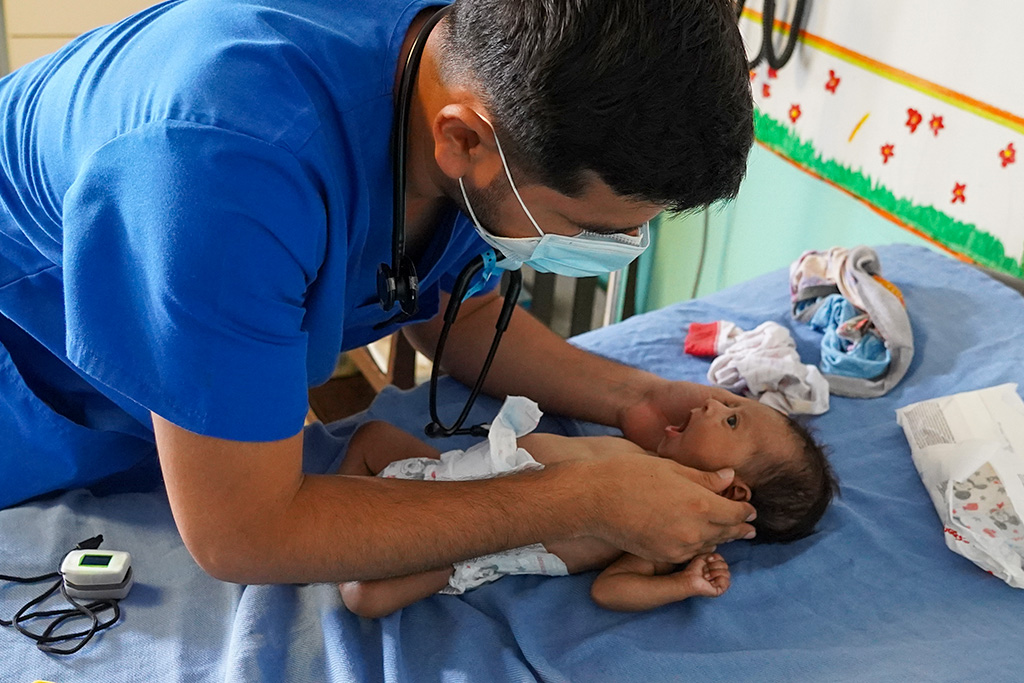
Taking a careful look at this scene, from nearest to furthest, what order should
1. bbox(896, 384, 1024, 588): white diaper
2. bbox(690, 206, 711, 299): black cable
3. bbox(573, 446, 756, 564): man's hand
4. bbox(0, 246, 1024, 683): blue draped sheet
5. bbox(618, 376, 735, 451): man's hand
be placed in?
bbox(0, 246, 1024, 683): blue draped sheet < bbox(573, 446, 756, 564): man's hand < bbox(896, 384, 1024, 588): white diaper < bbox(618, 376, 735, 451): man's hand < bbox(690, 206, 711, 299): black cable

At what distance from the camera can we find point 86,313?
2.98 feet

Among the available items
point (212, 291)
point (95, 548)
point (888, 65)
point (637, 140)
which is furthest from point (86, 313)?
point (888, 65)

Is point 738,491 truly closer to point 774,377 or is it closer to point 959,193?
point 774,377

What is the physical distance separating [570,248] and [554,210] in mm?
81

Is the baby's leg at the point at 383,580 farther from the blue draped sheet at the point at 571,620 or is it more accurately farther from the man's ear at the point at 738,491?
the man's ear at the point at 738,491

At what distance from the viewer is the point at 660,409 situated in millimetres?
1578

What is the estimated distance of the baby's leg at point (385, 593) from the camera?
3.80 feet

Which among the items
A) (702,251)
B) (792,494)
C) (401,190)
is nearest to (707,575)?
(792,494)

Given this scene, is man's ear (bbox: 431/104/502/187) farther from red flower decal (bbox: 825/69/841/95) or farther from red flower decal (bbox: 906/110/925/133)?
red flower decal (bbox: 825/69/841/95)

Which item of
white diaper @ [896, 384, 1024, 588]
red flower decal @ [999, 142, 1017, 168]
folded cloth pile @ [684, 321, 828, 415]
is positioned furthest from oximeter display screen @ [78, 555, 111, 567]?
red flower decal @ [999, 142, 1017, 168]

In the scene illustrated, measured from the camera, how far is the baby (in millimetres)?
1229

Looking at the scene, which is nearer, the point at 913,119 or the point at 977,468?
the point at 977,468

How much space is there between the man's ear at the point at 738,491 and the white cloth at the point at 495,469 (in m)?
0.30

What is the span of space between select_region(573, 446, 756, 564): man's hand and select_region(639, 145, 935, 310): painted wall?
2.78 feet
